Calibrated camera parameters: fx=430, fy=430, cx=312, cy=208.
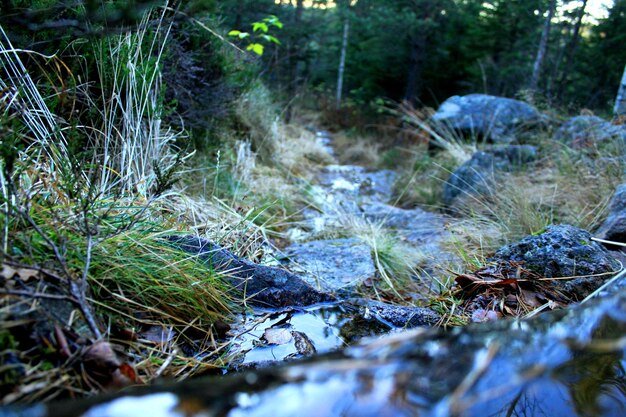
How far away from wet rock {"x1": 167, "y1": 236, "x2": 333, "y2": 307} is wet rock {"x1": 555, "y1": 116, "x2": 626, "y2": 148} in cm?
347

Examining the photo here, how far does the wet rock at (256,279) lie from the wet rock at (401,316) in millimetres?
277

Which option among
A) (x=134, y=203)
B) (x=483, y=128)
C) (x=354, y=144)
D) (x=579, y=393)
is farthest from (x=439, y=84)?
(x=579, y=393)

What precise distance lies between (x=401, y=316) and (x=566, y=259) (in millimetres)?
758

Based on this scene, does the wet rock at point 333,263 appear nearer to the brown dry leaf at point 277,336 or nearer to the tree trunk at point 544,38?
the brown dry leaf at point 277,336

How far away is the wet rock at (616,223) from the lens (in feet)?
7.78

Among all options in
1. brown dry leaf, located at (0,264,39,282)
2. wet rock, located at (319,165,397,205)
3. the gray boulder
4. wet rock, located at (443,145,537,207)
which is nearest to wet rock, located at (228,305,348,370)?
brown dry leaf, located at (0,264,39,282)

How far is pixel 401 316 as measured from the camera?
73.3 inches

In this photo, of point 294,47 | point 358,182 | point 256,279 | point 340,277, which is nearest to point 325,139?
point 294,47

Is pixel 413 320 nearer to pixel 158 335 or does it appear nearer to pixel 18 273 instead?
pixel 158 335

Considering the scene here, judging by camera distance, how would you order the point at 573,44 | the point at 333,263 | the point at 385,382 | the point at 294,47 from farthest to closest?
the point at 294,47 < the point at 573,44 < the point at 333,263 < the point at 385,382

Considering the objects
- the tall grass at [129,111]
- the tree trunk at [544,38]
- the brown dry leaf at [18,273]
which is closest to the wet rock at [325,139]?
the tree trunk at [544,38]

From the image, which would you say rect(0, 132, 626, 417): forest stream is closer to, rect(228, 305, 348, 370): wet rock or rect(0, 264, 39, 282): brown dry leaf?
rect(0, 264, 39, 282): brown dry leaf

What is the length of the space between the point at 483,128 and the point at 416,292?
15.8 feet

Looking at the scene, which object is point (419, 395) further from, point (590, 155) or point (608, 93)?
point (608, 93)
